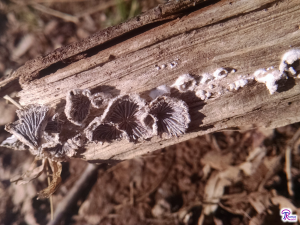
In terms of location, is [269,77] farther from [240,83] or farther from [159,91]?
[159,91]

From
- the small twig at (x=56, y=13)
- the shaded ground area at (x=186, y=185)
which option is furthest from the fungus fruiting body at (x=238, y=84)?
the small twig at (x=56, y=13)

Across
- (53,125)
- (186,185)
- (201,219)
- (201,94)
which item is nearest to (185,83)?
(201,94)

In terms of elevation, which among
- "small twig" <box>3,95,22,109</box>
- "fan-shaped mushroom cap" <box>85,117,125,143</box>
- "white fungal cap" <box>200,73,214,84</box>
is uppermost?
"white fungal cap" <box>200,73,214,84</box>

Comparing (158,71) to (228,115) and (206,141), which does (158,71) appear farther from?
(206,141)

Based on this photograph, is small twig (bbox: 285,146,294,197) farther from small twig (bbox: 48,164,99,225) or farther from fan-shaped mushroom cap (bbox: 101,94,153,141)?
small twig (bbox: 48,164,99,225)

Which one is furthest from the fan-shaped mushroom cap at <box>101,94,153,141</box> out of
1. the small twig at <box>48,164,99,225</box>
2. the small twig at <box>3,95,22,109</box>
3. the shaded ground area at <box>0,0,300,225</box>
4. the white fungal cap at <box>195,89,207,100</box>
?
the small twig at <box>48,164,99,225</box>

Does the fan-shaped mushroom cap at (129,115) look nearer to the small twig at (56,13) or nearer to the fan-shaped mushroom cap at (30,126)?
the fan-shaped mushroom cap at (30,126)
